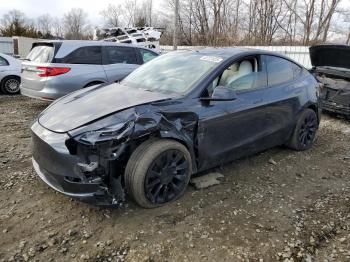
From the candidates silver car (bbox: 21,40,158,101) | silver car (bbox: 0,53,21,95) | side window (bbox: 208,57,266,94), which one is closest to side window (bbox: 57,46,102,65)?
silver car (bbox: 21,40,158,101)

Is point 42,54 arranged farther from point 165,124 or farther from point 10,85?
point 165,124

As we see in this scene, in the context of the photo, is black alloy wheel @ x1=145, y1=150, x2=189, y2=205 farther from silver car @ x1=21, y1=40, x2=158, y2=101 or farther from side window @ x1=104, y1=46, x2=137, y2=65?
side window @ x1=104, y1=46, x2=137, y2=65

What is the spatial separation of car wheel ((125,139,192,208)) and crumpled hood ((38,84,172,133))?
48cm

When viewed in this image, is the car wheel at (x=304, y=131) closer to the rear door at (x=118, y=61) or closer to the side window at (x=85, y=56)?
the rear door at (x=118, y=61)

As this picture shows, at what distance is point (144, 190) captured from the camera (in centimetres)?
310

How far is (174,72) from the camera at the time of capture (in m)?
3.99

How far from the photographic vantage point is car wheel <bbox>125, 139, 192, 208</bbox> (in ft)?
9.97

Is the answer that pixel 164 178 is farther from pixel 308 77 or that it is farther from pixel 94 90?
pixel 308 77

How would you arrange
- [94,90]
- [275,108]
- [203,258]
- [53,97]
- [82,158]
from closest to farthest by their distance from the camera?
[203,258] < [82,158] < [94,90] < [275,108] < [53,97]

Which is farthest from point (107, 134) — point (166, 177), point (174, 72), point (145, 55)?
point (145, 55)

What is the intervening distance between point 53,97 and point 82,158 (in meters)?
4.04

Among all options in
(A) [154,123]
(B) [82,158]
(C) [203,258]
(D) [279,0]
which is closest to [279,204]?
(C) [203,258]

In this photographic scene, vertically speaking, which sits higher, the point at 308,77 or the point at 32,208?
the point at 308,77

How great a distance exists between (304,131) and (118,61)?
14.6 ft
